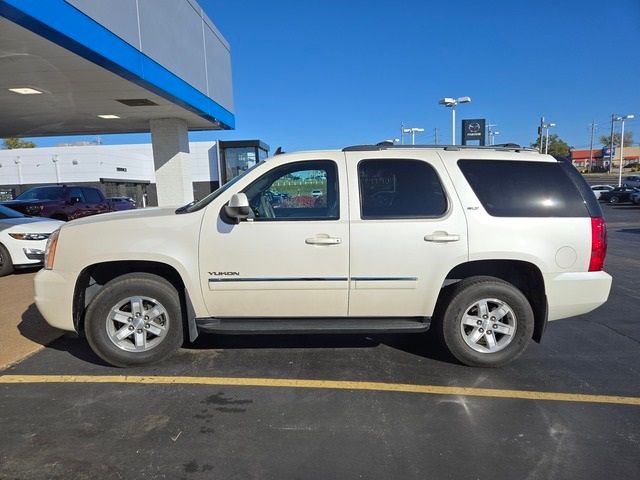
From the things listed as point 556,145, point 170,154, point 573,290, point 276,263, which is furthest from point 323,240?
point 556,145

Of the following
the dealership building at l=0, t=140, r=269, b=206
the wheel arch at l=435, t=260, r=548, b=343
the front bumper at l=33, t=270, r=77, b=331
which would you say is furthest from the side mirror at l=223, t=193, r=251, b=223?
the dealership building at l=0, t=140, r=269, b=206

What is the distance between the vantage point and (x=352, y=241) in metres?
3.94

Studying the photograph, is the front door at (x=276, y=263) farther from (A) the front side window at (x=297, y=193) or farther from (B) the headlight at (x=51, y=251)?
(B) the headlight at (x=51, y=251)

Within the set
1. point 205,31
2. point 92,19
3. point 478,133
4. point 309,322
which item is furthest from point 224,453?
point 478,133

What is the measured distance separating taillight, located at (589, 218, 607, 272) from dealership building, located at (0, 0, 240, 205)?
265 inches

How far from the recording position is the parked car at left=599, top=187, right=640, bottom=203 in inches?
1288

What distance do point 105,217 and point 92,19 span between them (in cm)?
461

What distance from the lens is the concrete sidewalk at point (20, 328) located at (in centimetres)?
461

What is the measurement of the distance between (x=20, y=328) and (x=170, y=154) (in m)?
9.33

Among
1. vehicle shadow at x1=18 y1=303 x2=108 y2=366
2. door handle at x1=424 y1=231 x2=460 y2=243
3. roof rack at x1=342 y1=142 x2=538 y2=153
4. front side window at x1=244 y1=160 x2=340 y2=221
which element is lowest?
vehicle shadow at x1=18 y1=303 x2=108 y2=366

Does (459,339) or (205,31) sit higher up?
(205,31)

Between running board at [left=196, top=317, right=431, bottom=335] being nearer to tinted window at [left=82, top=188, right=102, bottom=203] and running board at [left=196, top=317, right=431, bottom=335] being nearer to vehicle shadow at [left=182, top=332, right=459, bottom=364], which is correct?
vehicle shadow at [left=182, top=332, right=459, bottom=364]

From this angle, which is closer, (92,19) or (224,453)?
(224,453)

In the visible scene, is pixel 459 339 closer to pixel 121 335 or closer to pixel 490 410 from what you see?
pixel 490 410
